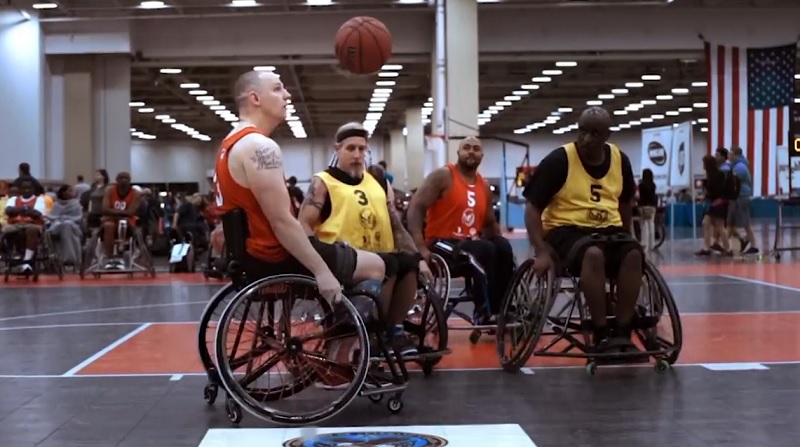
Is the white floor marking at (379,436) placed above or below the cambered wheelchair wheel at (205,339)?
below

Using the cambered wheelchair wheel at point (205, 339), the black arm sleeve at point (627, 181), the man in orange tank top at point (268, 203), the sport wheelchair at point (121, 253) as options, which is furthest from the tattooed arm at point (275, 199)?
the sport wheelchair at point (121, 253)

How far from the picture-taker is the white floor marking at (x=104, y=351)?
6675 mm

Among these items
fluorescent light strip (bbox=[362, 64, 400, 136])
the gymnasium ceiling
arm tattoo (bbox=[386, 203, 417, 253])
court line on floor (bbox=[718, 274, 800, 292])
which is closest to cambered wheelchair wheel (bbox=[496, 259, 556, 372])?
arm tattoo (bbox=[386, 203, 417, 253])

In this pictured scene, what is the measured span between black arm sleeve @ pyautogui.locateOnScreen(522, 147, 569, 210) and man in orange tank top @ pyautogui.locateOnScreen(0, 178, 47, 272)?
11.1m

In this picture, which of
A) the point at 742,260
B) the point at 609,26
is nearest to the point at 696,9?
the point at 609,26

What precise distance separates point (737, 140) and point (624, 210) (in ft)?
58.1

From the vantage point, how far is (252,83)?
17.0ft

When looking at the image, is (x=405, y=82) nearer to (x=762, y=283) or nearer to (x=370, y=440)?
(x=762, y=283)

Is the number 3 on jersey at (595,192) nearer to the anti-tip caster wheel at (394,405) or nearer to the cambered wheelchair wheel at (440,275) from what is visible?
the cambered wheelchair wheel at (440,275)

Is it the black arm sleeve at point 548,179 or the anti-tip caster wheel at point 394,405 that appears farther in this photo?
the black arm sleeve at point 548,179

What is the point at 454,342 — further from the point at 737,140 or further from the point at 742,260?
the point at 737,140

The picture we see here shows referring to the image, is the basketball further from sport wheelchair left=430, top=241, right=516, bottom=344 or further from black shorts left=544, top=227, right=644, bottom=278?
black shorts left=544, top=227, right=644, bottom=278

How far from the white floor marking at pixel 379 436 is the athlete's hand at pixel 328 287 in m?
0.53

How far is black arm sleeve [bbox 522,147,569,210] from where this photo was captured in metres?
6.43
